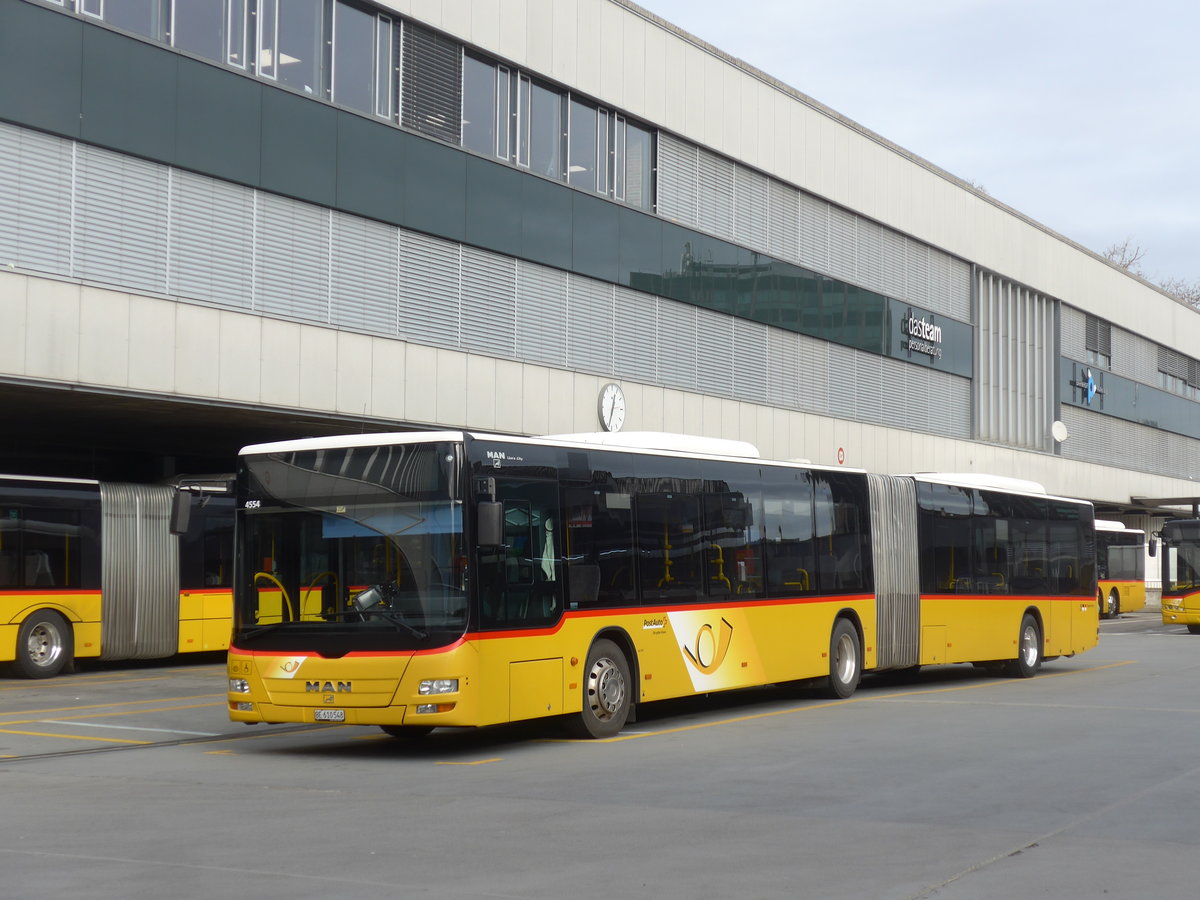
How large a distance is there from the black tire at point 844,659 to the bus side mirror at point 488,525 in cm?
740

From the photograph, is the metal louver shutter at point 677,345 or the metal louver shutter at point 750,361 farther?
the metal louver shutter at point 750,361

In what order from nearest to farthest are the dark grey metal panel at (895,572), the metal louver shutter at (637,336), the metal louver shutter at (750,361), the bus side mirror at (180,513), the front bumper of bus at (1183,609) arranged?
the bus side mirror at (180,513) → the dark grey metal panel at (895,572) → the metal louver shutter at (637,336) → the metal louver shutter at (750,361) → the front bumper of bus at (1183,609)

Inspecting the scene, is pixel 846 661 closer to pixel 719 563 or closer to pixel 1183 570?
pixel 719 563

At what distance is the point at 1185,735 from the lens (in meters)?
14.5

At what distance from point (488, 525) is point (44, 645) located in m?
13.1

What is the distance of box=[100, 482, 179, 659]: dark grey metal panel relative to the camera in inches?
958

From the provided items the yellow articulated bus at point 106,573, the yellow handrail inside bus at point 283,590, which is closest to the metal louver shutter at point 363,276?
the yellow articulated bus at point 106,573

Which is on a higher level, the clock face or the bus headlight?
the clock face

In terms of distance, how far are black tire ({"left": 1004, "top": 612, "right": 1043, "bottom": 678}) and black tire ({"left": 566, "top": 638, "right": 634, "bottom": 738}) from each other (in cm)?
1041

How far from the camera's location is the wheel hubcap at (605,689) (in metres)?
14.6

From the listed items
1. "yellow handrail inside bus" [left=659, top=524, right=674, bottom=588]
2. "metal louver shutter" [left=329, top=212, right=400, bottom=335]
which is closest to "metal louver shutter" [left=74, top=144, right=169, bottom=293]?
"metal louver shutter" [left=329, top=212, right=400, bottom=335]

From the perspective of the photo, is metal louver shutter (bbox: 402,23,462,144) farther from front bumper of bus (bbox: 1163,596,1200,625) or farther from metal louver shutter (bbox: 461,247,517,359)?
front bumper of bus (bbox: 1163,596,1200,625)

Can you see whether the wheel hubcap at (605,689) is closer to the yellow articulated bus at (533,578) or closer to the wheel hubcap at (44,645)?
the yellow articulated bus at (533,578)

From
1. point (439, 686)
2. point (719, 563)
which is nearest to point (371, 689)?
point (439, 686)
